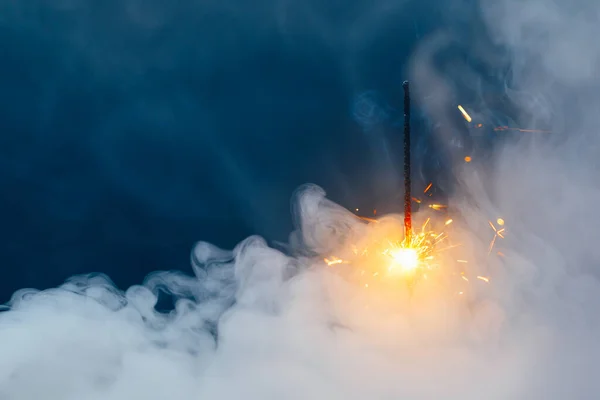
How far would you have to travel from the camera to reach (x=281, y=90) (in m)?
5.63

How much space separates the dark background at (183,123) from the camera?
5.58 metres

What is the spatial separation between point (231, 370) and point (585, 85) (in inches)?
149

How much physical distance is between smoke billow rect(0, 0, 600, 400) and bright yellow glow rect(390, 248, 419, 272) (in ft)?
0.65

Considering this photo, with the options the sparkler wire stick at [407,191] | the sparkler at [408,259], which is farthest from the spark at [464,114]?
the sparkler wire stick at [407,191]

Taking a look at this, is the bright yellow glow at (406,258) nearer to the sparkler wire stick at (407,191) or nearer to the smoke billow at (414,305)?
the sparkler wire stick at (407,191)

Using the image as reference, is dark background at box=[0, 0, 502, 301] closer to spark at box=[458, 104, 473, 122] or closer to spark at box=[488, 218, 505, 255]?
spark at box=[458, 104, 473, 122]

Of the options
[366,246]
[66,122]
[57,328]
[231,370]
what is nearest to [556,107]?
[366,246]

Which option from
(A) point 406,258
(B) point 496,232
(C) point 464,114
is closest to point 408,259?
(A) point 406,258

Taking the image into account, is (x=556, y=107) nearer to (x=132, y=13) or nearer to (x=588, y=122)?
(x=588, y=122)

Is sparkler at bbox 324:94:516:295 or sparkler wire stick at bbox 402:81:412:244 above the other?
sparkler wire stick at bbox 402:81:412:244

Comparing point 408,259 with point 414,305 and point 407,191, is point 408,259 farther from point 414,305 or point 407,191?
point 407,191

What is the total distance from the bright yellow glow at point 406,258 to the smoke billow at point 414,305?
0.65ft

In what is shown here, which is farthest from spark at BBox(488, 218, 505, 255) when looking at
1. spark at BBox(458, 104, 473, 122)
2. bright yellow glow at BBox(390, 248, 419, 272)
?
spark at BBox(458, 104, 473, 122)

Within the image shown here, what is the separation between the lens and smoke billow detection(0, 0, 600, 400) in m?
5.46
